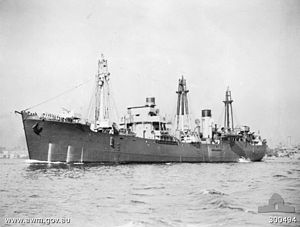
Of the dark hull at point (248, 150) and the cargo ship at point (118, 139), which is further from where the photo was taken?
the dark hull at point (248, 150)

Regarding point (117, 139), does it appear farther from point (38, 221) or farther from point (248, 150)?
point (248, 150)

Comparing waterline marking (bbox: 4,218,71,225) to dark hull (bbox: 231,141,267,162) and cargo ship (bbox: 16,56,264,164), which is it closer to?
cargo ship (bbox: 16,56,264,164)

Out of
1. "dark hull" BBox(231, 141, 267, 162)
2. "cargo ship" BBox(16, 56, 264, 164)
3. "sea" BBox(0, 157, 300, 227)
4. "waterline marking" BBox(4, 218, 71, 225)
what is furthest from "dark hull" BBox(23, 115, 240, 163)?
"waterline marking" BBox(4, 218, 71, 225)

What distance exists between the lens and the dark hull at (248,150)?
1798 inches

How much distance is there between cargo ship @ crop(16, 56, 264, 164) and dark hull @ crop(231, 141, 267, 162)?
6.79 ft

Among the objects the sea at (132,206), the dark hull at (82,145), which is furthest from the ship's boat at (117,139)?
the sea at (132,206)

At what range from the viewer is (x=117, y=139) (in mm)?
27562

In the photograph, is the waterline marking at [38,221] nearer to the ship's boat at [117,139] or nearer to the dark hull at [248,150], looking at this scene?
the ship's boat at [117,139]

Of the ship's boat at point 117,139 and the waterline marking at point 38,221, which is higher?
the ship's boat at point 117,139

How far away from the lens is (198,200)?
35.7ft

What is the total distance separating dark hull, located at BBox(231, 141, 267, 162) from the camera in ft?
150

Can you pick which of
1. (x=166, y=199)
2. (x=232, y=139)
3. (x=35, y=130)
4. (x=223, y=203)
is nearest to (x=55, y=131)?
(x=35, y=130)

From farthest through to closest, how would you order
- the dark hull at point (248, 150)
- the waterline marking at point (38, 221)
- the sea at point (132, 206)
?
the dark hull at point (248, 150) → the sea at point (132, 206) → the waterline marking at point (38, 221)

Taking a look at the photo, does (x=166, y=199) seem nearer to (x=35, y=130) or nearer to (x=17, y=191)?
(x=17, y=191)
